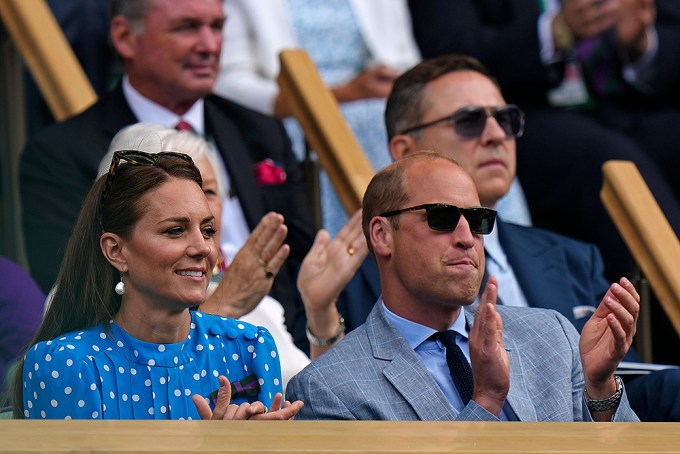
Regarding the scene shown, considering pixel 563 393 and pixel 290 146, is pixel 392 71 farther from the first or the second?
pixel 563 393

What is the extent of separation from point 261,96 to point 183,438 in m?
3.03

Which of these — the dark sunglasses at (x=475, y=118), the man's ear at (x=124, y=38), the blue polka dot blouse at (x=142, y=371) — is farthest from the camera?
the man's ear at (x=124, y=38)

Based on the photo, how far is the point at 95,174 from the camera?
165 inches

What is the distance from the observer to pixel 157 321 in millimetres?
2869

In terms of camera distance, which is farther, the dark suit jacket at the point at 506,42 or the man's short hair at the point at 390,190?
the dark suit jacket at the point at 506,42

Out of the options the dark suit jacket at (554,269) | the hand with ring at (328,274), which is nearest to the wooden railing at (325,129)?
the dark suit jacket at (554,269)

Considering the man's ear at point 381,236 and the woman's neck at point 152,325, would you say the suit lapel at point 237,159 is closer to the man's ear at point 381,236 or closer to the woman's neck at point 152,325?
the man's ear at point 381,236

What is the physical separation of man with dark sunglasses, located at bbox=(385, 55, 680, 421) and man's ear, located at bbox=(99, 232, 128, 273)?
141 cm

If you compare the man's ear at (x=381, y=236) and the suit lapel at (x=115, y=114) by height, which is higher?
the suit lapel at (x=115, y=114)

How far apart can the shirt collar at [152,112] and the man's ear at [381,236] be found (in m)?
1.46

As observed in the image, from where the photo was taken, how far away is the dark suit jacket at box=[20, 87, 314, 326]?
13.8 feet

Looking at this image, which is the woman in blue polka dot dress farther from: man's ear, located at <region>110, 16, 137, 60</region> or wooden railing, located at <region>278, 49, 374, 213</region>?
man's ear, located at <region>110, 16, 137, 60</region>

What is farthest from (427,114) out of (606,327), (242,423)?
(242,423)

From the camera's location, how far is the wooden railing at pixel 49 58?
15.4ft
